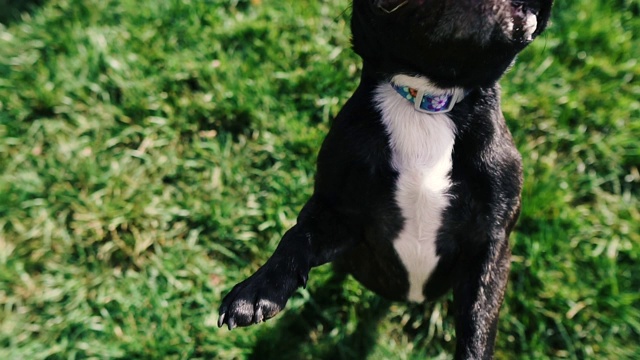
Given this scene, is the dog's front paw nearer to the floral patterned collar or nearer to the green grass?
the floral patterned collar

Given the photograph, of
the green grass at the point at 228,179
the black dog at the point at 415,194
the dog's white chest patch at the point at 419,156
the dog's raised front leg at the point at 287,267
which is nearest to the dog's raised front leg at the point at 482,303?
the black dog at the point at 415,194

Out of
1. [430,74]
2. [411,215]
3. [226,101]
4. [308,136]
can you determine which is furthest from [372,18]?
[226,101]

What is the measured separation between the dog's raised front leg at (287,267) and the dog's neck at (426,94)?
530 millimetres

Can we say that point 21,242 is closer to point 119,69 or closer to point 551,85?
point 119,69

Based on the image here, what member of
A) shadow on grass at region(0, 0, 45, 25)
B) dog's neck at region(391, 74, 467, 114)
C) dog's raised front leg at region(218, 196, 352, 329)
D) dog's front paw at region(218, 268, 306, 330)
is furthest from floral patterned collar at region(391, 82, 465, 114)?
shadow on grass at region(0, 0, 45, 25)

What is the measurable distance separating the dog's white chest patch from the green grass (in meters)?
1.10

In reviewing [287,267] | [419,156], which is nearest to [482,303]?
[419,156]

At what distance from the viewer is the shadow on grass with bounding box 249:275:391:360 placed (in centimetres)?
336

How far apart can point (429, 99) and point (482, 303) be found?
2.58 ft

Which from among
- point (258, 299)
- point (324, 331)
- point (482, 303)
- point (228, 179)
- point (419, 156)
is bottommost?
point (324, 331)

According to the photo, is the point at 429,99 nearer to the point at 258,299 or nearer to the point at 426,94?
the point at 426,94

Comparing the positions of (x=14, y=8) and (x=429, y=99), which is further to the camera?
(x=14, y=8)

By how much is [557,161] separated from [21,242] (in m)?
3.06

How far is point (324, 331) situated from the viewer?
3.46 m
